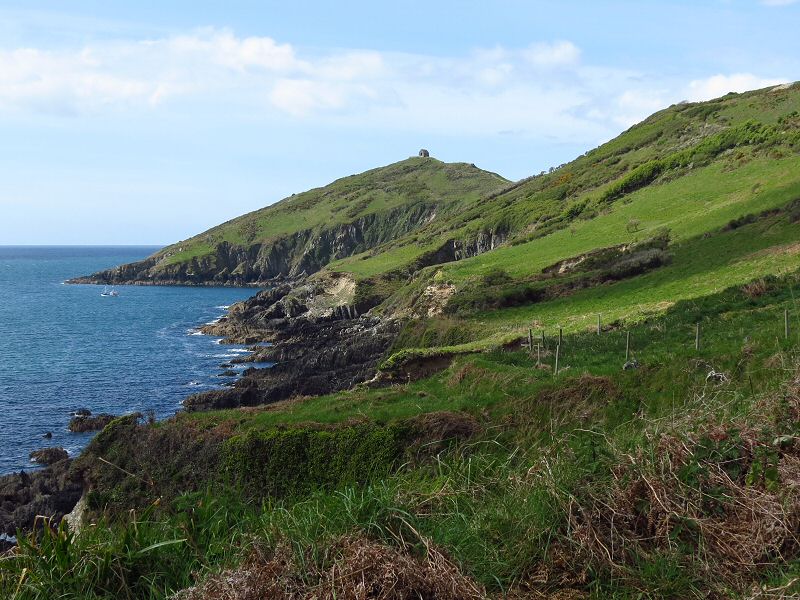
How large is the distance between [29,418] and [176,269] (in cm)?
12734

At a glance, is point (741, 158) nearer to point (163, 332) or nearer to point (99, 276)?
point (163, 332)

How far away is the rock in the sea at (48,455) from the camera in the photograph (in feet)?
122

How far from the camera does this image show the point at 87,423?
4391cm

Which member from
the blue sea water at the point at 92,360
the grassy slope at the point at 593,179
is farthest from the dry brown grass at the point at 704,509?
the grassy slope at the point at 593,179

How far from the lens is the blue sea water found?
1842 inches

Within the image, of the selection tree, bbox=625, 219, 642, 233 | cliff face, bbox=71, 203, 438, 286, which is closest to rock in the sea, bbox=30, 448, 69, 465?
tree, bbox=625, 219, 642, 233

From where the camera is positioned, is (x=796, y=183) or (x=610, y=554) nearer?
(x=610, y=554)

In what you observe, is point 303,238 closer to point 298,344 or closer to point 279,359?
point 298,344

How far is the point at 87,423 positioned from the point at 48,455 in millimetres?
6512

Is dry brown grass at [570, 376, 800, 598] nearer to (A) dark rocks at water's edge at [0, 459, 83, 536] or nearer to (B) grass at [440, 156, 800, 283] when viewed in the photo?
(A) dark rocks at water's edge at [0, 459, 83, 536]

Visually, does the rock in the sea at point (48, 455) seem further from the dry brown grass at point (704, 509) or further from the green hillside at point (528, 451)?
the dry brown grass at point (704, 509)

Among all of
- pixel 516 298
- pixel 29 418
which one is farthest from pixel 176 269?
pixel 516 298

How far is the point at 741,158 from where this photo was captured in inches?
2479

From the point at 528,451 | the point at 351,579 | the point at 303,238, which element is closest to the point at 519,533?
the point at 351,579
